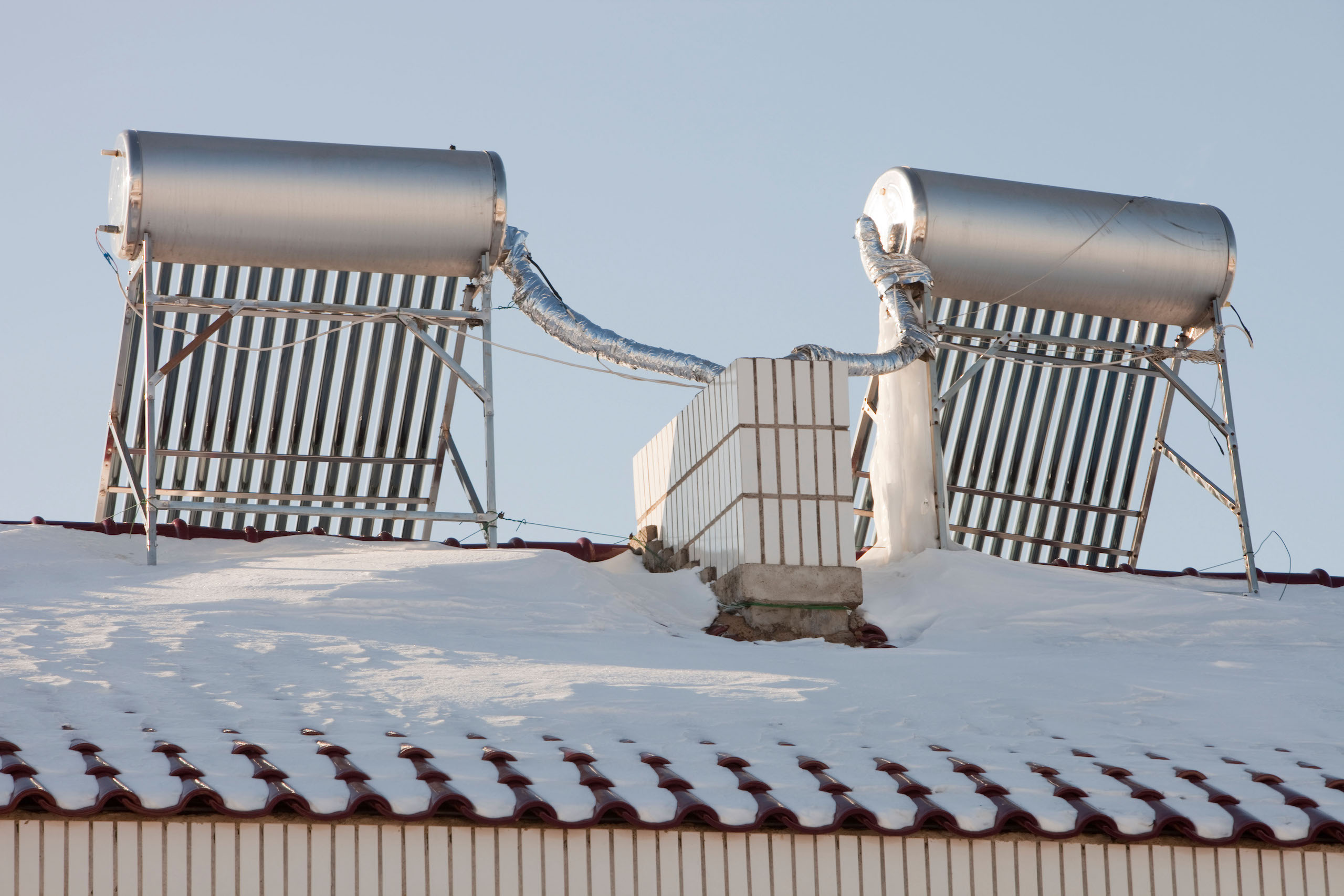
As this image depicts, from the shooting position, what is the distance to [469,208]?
14234mm

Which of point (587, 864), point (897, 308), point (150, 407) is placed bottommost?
point (587, 864)

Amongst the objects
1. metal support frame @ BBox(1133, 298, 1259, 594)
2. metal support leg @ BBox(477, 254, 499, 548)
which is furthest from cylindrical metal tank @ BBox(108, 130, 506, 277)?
metal support frame @ BBox(1133, 298, 1259, 594)

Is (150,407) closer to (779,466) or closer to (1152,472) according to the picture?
(779,466)

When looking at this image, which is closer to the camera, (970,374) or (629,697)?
(629,697)

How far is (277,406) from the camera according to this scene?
595 inches

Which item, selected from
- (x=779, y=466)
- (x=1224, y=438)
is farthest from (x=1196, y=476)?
(x=779, y=466)

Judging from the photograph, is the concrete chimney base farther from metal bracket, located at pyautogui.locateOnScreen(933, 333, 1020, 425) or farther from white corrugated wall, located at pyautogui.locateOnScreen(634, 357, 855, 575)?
metal bracket, located at pyautogui.locateOnScreen(933, 333, 1020, 425)

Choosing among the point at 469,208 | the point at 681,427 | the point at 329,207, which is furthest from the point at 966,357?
the point at 329,207

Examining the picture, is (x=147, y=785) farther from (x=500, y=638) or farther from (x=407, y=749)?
(x=500, y=638)

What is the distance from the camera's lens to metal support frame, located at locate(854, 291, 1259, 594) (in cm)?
1529

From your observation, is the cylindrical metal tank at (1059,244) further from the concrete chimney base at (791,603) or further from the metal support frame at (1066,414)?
the concrete chimney base at (791,603)

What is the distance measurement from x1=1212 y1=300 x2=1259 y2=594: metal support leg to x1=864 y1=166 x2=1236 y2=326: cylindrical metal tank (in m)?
0.30

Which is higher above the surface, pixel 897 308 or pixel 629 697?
pixel 897 308

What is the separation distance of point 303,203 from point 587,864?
27.9 ft
